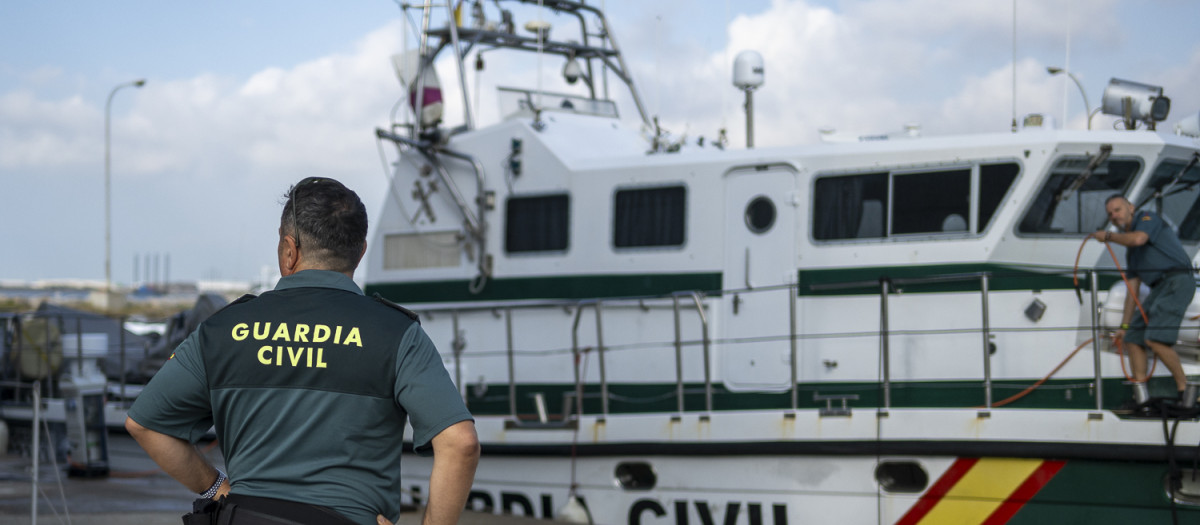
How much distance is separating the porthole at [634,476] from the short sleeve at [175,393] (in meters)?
4.03

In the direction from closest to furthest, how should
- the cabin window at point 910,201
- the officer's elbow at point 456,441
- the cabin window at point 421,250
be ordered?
the officer's elbow at point 456,441 → the cabin window at point 910,201 → the cabin window at point 421,250

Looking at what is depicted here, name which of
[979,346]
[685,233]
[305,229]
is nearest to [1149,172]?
[979,346]

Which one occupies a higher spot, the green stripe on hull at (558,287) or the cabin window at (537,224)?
the cabin window at (537,224)

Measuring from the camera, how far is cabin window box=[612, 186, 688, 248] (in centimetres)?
640

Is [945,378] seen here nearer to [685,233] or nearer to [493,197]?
[685,233]

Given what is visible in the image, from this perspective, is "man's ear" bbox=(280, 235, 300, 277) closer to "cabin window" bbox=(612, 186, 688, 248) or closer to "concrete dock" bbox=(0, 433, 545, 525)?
"concrete dock" bbox=(0, 433, 545, 525)

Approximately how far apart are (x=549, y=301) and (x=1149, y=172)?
3519 mm

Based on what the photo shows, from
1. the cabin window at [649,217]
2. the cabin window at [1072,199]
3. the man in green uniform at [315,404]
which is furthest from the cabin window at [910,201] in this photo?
the man in green uniform at [315,404]

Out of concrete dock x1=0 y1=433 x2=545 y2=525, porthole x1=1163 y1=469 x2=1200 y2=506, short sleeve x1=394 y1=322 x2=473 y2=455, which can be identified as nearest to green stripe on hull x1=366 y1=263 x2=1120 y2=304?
porthole x1=1163 y1=469 x2=1200 y2=506

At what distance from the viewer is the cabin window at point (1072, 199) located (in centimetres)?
555

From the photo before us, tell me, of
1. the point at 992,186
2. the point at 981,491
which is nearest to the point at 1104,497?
the point at 981,491

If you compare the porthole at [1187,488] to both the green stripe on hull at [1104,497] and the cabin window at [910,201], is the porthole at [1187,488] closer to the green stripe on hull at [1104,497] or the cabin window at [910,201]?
the green stripe on hull at [1104,497]

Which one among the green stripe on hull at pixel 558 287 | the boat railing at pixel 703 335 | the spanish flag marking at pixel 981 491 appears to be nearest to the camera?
the spanish flag marking at pixel 981 491

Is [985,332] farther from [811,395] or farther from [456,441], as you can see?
[456,441]
